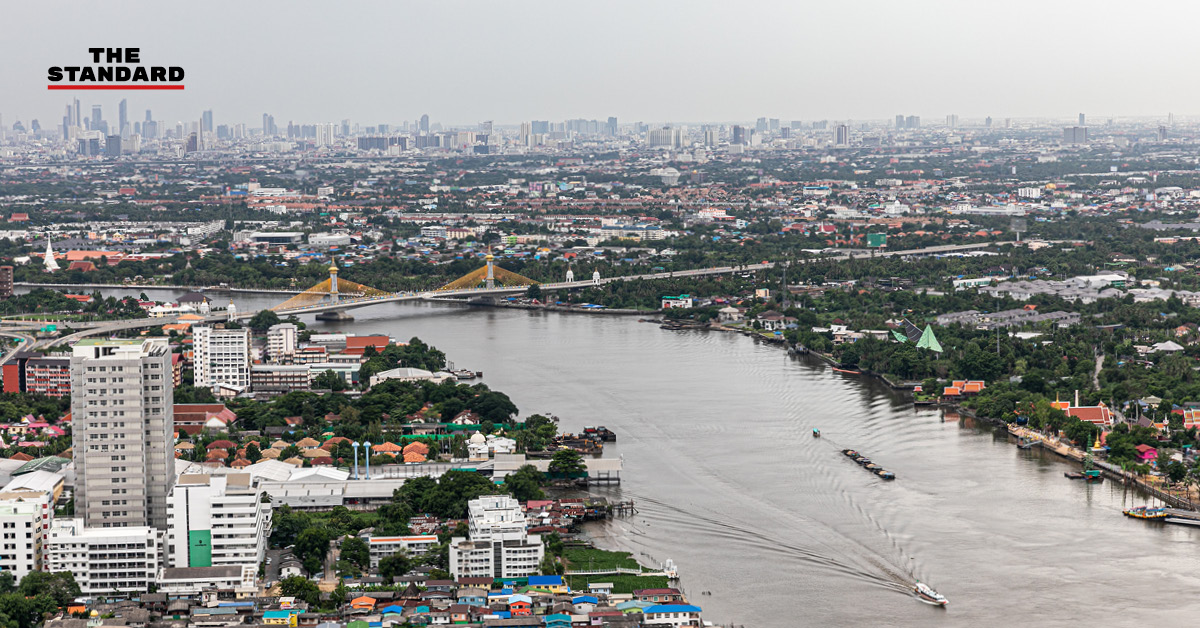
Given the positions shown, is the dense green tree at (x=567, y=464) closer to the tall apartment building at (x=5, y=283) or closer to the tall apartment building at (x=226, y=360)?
the tall apartment building at (x=226, y=360)

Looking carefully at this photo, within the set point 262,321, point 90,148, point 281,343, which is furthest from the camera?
point 90,148

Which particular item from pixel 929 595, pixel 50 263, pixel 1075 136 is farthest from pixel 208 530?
pixel 1075 136

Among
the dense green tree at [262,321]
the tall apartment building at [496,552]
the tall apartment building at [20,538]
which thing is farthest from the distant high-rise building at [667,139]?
the tall apartment building at [20,538]

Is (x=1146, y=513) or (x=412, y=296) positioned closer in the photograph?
(x=1146, y=513)

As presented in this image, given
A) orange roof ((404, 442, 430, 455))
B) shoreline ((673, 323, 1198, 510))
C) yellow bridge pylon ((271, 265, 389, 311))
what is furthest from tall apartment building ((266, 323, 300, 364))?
shoreline ((673, 323, 1198, 510))

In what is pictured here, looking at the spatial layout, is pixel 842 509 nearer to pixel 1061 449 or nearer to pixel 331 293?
pixel 1061 449

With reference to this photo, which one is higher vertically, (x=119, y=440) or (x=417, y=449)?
(x=119, y=440)

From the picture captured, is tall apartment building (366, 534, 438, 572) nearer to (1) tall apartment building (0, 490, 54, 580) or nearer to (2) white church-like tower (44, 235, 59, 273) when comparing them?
(1) tall apartment building (0, 490, 54, 580)

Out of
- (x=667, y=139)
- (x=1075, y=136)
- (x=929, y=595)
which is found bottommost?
(x=929, y=595)
